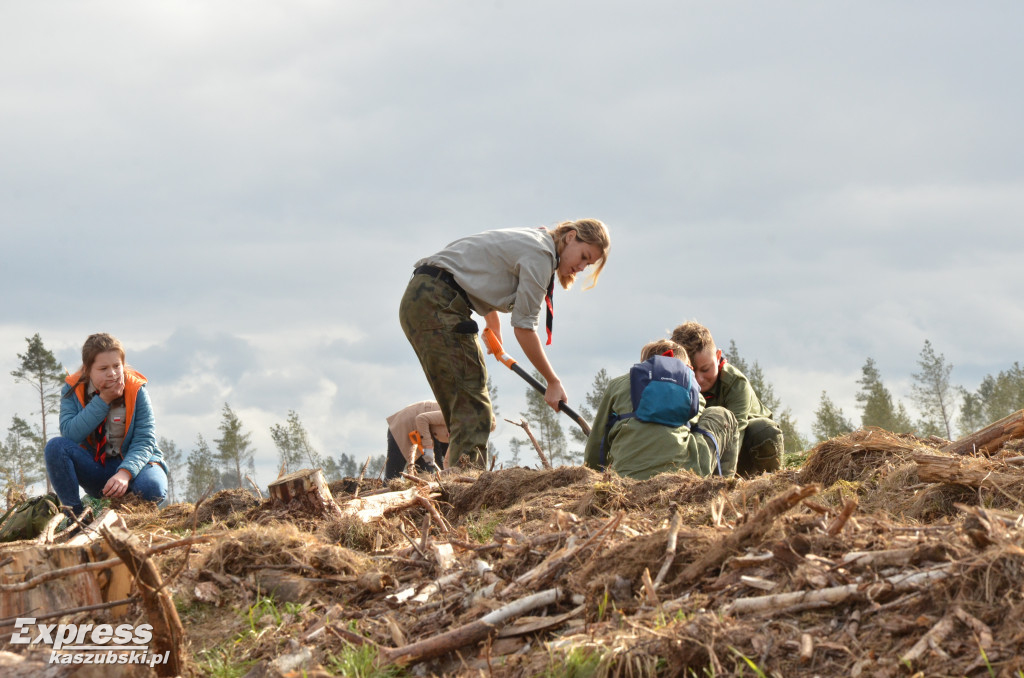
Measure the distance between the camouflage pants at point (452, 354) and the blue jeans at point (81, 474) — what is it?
2.66 m

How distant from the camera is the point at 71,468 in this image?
718cm

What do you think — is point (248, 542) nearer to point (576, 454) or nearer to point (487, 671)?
point (487, 671)

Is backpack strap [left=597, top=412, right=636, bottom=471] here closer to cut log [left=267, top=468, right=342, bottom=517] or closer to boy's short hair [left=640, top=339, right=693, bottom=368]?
boy's short hair [left=640, top=339, right=693, bottom=368]

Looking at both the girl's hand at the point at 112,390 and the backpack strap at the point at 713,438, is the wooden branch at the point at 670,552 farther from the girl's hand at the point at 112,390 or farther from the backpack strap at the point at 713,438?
the girl's hand at the point at 112,390

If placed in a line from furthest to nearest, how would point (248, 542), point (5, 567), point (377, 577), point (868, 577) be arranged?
point (248, 542) → point (377, 577) → point (5, 567) → point (868, 577)

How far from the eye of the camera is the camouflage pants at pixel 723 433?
20.7ft

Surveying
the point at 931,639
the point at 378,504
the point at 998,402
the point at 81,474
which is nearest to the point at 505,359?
the point at 378,504

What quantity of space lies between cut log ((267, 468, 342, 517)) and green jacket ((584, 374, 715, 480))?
197 cm

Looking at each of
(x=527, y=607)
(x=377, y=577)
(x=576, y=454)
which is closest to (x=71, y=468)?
(x=377, y=577)

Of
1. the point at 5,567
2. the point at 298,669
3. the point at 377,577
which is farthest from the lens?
the point at 377,577

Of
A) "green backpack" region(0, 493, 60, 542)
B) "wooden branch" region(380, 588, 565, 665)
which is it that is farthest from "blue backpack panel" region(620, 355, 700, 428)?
"green backpack" region(0, 493, 60, 542)

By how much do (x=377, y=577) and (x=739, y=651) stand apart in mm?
1771

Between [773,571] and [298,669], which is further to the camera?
[298,669]

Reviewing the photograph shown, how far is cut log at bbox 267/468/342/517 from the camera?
206 inches
